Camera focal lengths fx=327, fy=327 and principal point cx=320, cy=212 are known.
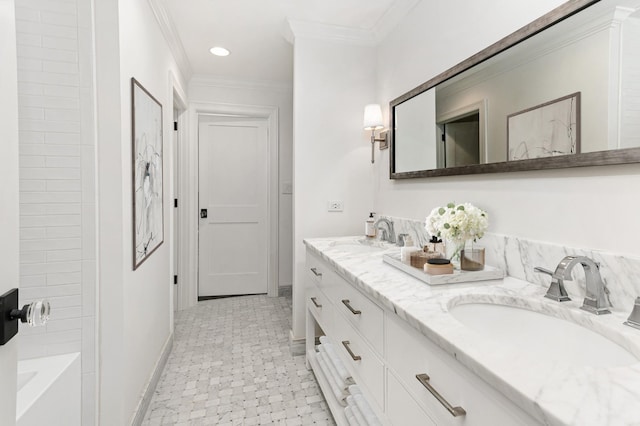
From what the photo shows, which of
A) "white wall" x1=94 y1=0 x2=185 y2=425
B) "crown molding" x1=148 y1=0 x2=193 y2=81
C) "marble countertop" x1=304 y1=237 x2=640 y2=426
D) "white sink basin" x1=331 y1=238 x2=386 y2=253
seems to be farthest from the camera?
"crown molding" x1=148 y1=0 x2=193 y2=81

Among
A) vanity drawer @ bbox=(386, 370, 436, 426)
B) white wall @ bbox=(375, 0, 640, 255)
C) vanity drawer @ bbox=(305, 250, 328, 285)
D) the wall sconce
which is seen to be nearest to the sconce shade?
the wall sconce

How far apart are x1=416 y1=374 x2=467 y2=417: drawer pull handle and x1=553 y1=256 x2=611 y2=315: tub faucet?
490 mm

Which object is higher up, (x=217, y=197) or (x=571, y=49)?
(x=571, y=49)

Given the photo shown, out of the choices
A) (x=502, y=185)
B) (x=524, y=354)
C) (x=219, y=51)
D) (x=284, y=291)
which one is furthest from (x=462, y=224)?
(x=284, y=291)

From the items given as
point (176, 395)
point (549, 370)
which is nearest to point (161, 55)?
point (176, 395)

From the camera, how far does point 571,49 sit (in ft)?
3.53

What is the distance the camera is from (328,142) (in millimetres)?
2490

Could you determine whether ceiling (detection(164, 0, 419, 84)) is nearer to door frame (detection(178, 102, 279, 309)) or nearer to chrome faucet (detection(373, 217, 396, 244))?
door frame (detection(178, 102, 279, 309))

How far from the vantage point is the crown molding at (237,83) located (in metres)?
3.37

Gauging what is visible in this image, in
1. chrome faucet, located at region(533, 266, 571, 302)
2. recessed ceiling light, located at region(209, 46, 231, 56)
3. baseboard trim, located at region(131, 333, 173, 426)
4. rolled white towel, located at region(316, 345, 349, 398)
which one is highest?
recessed ceiling light, located at region(209, 46, 231, 56)

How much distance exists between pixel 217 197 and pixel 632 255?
3.42 meters

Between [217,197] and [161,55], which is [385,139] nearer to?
[161,55]

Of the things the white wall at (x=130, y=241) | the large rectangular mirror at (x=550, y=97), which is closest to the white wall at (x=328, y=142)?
the large rectangular mirror at (x=550, y=97)

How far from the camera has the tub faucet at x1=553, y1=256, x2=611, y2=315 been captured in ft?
2.97
